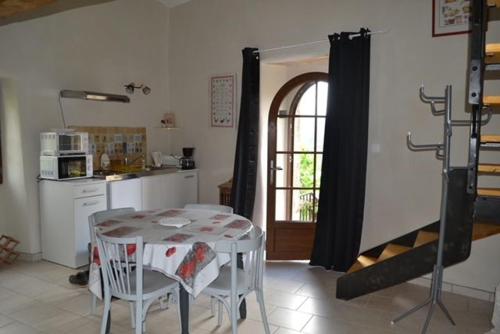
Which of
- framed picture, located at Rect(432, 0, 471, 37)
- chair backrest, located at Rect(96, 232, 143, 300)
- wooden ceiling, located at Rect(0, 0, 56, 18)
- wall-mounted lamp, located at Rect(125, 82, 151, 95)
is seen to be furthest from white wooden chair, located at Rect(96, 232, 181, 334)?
framed picture, located at Rect(432, 0, 471, 37)

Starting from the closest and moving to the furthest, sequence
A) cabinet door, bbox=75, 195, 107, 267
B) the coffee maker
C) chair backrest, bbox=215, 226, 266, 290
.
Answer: chair backrest, bbox=215, 226, 266, 290
cabinet door, bbox=75, 195, 107, 267
the coffee maker

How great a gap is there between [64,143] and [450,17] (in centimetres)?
378

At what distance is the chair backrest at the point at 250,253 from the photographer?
2.38 meters

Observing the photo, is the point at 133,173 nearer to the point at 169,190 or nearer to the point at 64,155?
the point at 169,190

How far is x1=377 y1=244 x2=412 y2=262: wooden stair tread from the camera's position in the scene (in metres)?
3.33

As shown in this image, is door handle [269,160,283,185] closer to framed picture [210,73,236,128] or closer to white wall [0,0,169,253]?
framed picture [210,73,236,128]

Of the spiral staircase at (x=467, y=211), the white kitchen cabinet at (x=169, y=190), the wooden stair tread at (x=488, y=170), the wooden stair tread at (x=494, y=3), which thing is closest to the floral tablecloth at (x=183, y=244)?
the spiral staircase at (x=467, y=211)

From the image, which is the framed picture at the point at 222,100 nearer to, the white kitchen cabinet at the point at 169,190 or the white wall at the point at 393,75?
the white wall at the point at 393,75

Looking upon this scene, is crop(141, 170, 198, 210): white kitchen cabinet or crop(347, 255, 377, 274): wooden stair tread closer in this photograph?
crop(347, 255, 377, 274): wooden stair tread

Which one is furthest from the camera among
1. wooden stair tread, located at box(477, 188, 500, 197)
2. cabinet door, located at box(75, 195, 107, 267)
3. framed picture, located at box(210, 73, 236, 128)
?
framed picture, located at box(210, 73, 236, 128)

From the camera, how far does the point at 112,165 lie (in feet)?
16.2

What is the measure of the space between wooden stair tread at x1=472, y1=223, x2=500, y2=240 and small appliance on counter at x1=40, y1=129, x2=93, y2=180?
3.59 meters

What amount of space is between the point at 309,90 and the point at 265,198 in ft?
4.50


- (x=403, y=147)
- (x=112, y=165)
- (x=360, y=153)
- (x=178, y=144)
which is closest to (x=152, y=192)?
(x=112, y=165)
